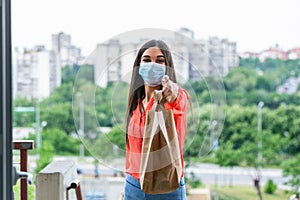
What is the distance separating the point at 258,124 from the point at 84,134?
203 centimetres

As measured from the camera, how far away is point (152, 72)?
59.2 inches

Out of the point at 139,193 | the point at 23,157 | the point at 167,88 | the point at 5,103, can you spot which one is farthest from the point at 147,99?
the point at 5,103

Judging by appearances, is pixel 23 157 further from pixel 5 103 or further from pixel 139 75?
pixel 5 103

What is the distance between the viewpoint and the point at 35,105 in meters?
3.45

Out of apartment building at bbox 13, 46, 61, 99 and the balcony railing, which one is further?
apartment building at bbox 13, 46, 61, 99

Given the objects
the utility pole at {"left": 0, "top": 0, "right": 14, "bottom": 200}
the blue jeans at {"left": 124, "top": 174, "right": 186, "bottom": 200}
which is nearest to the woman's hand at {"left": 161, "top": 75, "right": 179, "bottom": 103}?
the blue jeans at {"left": 124, "top": 174, "right": 186, "bottom": 200}

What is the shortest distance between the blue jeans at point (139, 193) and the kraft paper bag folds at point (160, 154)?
0.04ft

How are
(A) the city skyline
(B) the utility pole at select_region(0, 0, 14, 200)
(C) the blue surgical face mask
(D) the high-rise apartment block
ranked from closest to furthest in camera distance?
(B) the utility pole at select_region(0, 0, 14, 200)
(C) the blue surgical face mask
(A) the city skyline
(D) the high-rise apartment block

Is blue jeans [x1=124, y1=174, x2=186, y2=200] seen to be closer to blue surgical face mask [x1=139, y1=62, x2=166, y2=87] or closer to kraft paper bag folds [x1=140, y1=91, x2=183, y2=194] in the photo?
kraft paper bag folds [x1=140, y1=91, x2=183, y2=194]

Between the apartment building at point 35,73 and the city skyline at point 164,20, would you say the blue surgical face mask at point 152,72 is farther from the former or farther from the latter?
the apartment building at point 35,73

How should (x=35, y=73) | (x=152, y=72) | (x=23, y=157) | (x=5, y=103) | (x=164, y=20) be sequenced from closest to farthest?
(x=5, y=103), (x=152, y=72), (x=23, y=157), (x=164, y=20), (x=35, y=73)

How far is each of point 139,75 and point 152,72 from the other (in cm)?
5

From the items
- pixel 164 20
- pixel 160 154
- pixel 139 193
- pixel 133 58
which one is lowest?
pixel 139 193

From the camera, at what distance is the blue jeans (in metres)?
1.51
